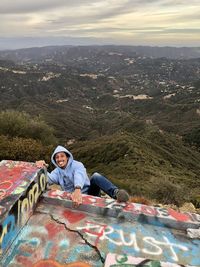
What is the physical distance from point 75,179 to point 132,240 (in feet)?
4.79

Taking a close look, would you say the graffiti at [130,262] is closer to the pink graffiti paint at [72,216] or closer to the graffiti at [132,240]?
the graffiti at [132,240]

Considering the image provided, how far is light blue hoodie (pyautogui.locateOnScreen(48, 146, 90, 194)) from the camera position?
593 cm

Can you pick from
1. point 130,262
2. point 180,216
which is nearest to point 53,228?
point 130,262

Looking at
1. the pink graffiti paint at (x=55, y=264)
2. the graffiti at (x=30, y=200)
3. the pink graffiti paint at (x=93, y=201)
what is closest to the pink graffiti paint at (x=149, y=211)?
the pink graffiti paint at (x=93, y=201)

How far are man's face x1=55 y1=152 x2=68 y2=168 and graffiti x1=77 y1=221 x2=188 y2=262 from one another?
116 centimetres

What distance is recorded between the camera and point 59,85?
6919 inches

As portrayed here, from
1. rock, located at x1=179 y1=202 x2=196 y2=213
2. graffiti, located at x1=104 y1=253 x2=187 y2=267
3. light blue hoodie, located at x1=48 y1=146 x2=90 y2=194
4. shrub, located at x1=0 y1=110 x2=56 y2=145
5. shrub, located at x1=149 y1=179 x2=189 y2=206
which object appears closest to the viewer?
graffiti, located at x1=104 y1=253 x2=187 y2=267

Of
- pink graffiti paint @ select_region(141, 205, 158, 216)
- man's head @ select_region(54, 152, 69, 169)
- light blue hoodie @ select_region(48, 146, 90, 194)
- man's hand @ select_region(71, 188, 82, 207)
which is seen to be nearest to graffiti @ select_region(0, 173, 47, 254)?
light blue hoodie @ select_region(48, 146, 90, 194)

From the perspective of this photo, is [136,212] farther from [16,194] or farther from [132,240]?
[16,194]

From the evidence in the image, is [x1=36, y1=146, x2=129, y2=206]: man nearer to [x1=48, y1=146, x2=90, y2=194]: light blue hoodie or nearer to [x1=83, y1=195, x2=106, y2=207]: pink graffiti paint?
[x1=48, y1=146, x2=90, y2=194]: light blue hoodie

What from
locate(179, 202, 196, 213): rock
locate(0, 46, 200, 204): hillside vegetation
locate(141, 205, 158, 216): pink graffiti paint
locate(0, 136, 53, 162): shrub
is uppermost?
locate(141, 205, 158, 216): pink graffiti paint

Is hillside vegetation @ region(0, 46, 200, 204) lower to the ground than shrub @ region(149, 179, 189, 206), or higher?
lower

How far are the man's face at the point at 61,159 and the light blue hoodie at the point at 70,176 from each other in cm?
6

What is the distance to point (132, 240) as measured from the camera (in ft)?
16.6
